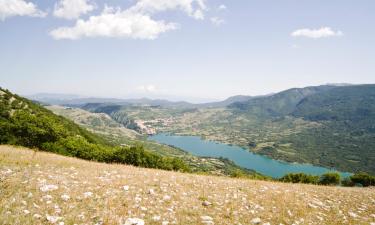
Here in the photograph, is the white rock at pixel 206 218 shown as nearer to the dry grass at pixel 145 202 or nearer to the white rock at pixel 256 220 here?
the dry grass at pixel 145 202

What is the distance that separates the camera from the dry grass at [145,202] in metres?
8.68

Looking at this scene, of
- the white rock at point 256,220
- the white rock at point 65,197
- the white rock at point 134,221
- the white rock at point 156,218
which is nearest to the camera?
the white rock at point 134,221

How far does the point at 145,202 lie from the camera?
1076 centimetres

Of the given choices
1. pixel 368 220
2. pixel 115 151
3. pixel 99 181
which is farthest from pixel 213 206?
pixel 115 151

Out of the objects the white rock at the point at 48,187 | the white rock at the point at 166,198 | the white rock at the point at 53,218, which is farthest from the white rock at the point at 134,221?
the white rock at the point at 48,187

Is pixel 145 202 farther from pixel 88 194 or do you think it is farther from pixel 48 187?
pixel 48 187

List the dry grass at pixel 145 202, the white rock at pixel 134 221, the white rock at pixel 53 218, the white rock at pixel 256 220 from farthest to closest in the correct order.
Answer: the white rock at pixel 256 220 → the dry grass at pixel 145 202 → the white rock at pixel 134 221 → the white rock at pixel 53 218

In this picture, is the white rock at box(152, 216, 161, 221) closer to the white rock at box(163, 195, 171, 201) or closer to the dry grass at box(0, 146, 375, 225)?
the dry grass at box(0, 146, 375, 225)

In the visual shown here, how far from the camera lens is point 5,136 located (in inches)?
1355

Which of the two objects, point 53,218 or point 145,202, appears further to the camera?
point 145,202

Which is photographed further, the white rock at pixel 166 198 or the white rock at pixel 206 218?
the white rock at pixel 166 198

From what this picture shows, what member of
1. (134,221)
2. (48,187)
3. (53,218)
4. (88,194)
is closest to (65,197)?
(88,194)

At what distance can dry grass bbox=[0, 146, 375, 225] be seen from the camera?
8.68 meters

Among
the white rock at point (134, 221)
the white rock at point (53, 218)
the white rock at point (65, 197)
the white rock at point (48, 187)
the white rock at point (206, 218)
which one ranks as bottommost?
the white rock at point (206, 218)
